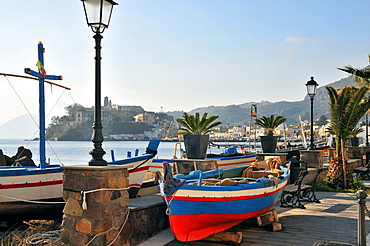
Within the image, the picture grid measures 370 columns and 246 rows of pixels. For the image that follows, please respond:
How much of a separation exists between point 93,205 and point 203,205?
191cm

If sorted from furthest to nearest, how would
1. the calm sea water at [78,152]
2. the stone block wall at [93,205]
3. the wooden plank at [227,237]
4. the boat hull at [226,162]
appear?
1. the calm sea water at [78,152]
2. the boat hull at [226,162]
3. the wooden plank at [227,237]
4. the stone block wall at [93,205]

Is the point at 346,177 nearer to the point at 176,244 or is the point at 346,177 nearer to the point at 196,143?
the point at 196,143

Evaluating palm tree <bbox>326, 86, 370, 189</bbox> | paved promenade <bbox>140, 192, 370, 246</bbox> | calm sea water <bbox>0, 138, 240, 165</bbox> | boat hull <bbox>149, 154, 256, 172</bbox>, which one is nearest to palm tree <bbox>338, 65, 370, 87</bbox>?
palm tree <bbox>326, 86, 370, 189</bbox>

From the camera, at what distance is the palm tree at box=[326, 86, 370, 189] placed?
571 inches

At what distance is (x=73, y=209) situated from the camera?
718 centimetres

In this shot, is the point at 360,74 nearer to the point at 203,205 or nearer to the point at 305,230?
the point at 305,230

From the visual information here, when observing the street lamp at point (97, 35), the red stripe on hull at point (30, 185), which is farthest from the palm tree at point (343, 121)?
the street lamp at point (97, 35)

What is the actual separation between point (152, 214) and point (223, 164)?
25.3 ft

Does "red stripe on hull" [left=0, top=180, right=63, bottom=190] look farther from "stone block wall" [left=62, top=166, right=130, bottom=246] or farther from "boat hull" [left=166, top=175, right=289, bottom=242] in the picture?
"boat hull" [left=166, top=175, right=289, bottom=242]

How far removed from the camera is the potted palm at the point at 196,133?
1148 centimetres

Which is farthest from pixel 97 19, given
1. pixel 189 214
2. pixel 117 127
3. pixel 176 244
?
pixel 117 127

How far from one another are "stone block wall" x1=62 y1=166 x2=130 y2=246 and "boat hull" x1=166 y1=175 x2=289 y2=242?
0.95m

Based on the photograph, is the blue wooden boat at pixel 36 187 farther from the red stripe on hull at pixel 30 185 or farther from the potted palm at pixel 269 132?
the potted palm at pixel 269 132

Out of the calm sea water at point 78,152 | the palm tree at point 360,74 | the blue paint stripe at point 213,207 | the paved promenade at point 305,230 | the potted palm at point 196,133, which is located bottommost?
the calm sea water at point 78,152
